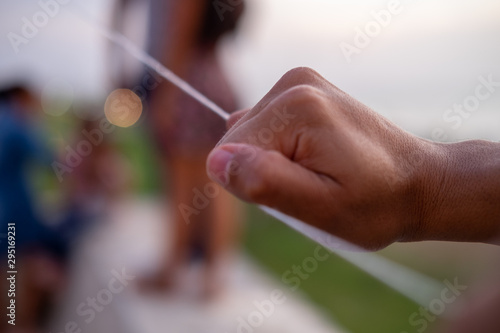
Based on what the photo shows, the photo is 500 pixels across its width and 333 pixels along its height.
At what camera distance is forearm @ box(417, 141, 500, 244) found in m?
0.50

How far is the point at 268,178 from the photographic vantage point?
41 centimetres

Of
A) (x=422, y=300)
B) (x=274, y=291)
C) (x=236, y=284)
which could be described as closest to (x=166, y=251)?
(x=236, y=284)

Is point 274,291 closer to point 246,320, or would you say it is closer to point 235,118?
point 246,320

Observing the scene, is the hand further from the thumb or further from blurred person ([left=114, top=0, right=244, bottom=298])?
blurred person ([left=114, top=0, right=244, bottom=298])

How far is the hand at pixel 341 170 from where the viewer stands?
0.43 m

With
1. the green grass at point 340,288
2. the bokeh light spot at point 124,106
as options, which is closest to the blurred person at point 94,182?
the bokeh light spot at point 124,106

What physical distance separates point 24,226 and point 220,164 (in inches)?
50.5

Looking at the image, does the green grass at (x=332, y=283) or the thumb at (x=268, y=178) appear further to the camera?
the green grass at (x=332, y=283)

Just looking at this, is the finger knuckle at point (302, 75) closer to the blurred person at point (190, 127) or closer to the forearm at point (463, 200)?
the forearm at point (463, 200)

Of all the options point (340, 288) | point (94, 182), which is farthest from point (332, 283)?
point (94, 182)

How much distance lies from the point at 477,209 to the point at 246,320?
3.47ft

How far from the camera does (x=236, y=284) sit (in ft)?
5.57

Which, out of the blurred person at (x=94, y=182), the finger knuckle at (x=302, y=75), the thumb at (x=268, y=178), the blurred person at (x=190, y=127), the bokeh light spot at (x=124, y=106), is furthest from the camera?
the blurred person at (x=94, y=182)

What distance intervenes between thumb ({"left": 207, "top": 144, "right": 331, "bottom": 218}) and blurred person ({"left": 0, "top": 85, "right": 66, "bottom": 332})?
1230mm
